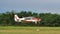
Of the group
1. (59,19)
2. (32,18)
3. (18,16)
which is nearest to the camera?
(59,19)

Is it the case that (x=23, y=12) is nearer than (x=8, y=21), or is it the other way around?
(x=8, y=21)

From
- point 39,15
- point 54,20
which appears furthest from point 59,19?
point 39,15

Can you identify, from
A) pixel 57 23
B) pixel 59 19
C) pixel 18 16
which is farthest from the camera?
pixel 18 16

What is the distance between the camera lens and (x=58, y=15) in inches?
1993

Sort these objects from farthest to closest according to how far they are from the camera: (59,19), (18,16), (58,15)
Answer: (18,16) < (58,15) < (59,19)

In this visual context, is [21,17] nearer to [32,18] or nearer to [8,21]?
[32,18]

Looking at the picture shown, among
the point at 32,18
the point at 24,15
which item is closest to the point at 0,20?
the point at 32,18

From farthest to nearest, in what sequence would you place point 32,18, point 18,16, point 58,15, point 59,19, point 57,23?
point 18,16 < point 32,18 < point 58,15 < point 59,19 < point 57,23

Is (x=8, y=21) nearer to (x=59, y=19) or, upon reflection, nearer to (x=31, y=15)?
(x=59, y=19)

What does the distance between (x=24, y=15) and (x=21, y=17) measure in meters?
1.77

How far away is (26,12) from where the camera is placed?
5984cm

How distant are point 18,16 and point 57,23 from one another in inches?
699

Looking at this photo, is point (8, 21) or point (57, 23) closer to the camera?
point (57, 23)

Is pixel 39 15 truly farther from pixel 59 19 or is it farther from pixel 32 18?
pixel 59 19
